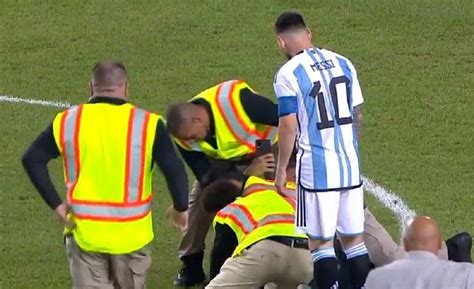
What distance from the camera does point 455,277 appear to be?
22.1 feet

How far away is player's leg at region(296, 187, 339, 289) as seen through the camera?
8.91 meters

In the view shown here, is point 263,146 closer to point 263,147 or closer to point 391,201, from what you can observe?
point 263,147

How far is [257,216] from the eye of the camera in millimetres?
8859

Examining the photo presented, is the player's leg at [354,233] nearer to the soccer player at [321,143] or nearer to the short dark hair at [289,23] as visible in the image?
the soccer player at [321,143]

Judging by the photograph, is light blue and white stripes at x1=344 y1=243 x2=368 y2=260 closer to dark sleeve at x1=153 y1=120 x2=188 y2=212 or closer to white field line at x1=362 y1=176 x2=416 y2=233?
dark sleeve at x1=153 y1=120 x2=188 y2=212

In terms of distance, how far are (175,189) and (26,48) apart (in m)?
8.61

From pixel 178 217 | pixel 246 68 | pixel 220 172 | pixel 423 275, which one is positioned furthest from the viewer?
pixel 246 68

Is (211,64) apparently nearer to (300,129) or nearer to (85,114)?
(300,129)

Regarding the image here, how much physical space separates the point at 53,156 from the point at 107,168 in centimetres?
32

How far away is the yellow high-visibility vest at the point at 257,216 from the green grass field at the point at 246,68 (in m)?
1.87

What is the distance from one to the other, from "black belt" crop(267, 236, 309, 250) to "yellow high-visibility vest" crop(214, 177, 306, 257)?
0.02 metres

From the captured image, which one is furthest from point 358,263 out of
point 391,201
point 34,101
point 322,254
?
point 34,101

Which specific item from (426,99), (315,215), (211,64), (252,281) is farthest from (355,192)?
(211,64)

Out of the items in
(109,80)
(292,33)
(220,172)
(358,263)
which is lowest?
(358,263)
